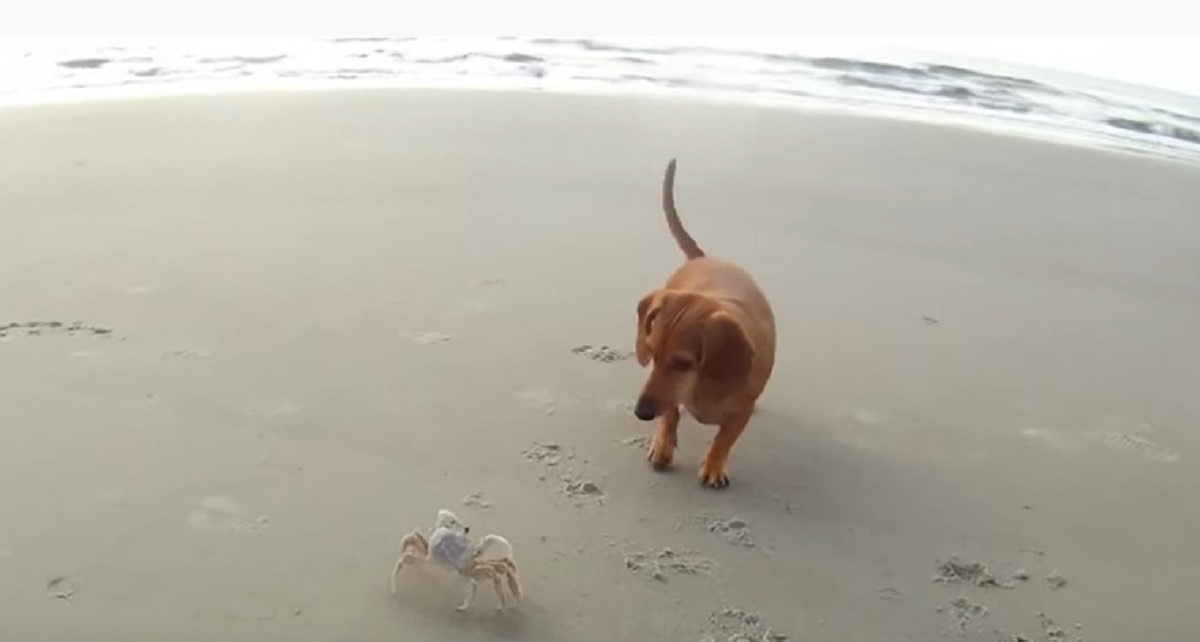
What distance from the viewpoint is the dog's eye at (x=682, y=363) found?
9.72 feet

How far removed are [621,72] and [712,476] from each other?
13.9 feet

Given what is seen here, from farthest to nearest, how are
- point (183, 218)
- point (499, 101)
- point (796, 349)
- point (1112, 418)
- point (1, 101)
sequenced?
point (499, 101) → point (1, 101) → point (183, 218) → point (796, 349) → point (1112, 418)

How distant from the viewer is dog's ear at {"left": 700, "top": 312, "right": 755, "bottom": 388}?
2955 mm

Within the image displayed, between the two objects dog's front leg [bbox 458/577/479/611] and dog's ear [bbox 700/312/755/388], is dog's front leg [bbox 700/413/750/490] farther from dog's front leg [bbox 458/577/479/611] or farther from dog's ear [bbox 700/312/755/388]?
dog's front leg [bbox 458/577/479/611]

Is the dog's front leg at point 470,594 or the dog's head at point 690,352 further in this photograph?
the dog's head at point 690,352

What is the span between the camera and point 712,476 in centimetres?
318

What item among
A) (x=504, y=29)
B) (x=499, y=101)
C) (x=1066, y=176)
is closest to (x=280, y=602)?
(x=499, y=101)

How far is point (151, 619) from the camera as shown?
2.56 metres

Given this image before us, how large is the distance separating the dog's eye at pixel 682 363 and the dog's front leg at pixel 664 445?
0.86 feet

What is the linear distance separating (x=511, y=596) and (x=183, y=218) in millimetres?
2531

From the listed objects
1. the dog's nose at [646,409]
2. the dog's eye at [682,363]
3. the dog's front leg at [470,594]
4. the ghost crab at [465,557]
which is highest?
the dog's eye at [682,363]

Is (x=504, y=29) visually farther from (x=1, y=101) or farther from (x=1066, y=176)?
(x=1066, y=176)

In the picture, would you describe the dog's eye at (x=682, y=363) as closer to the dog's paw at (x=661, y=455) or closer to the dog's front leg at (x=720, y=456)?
the dog's front leg at (x=720, y=456)

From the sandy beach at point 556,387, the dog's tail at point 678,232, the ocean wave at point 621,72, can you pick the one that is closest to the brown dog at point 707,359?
the sandy beach at point 556,387
